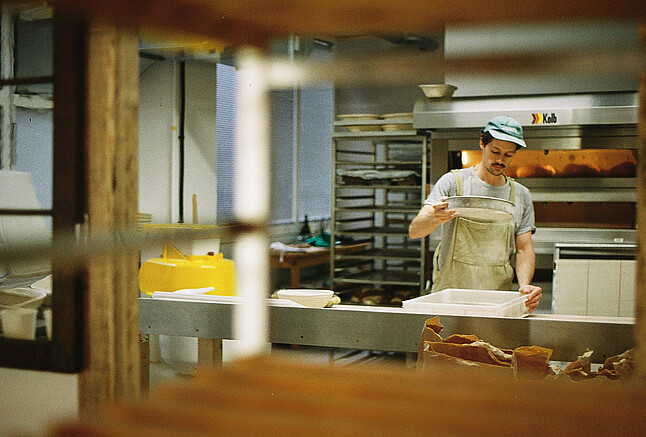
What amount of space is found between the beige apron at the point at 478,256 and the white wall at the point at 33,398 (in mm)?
1894

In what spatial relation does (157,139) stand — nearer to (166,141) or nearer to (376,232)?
(166,141)

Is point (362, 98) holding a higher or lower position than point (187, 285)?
higher

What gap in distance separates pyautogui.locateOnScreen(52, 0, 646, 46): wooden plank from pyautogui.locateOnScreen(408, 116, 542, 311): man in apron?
2406mm

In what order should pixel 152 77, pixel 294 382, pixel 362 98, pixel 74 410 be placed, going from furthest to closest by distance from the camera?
pixel 362 98 < pixel 152 77 < pixel 74 410 < pixel 294 382

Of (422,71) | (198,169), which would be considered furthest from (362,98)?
(422,71)

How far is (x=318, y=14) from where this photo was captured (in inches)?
30.0

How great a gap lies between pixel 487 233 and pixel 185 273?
1570 mm

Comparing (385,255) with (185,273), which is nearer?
(185,273)

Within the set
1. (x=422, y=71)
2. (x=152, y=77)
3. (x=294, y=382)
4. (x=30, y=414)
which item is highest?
(x=152, y=77)

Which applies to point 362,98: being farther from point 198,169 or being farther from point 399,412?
point 399,412

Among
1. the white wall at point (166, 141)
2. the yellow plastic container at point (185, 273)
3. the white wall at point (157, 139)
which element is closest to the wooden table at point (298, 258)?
the white wall at point (166, 141)

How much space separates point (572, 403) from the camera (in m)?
0.66

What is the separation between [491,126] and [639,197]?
2566 mm

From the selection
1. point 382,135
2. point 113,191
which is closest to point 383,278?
point 382,135
